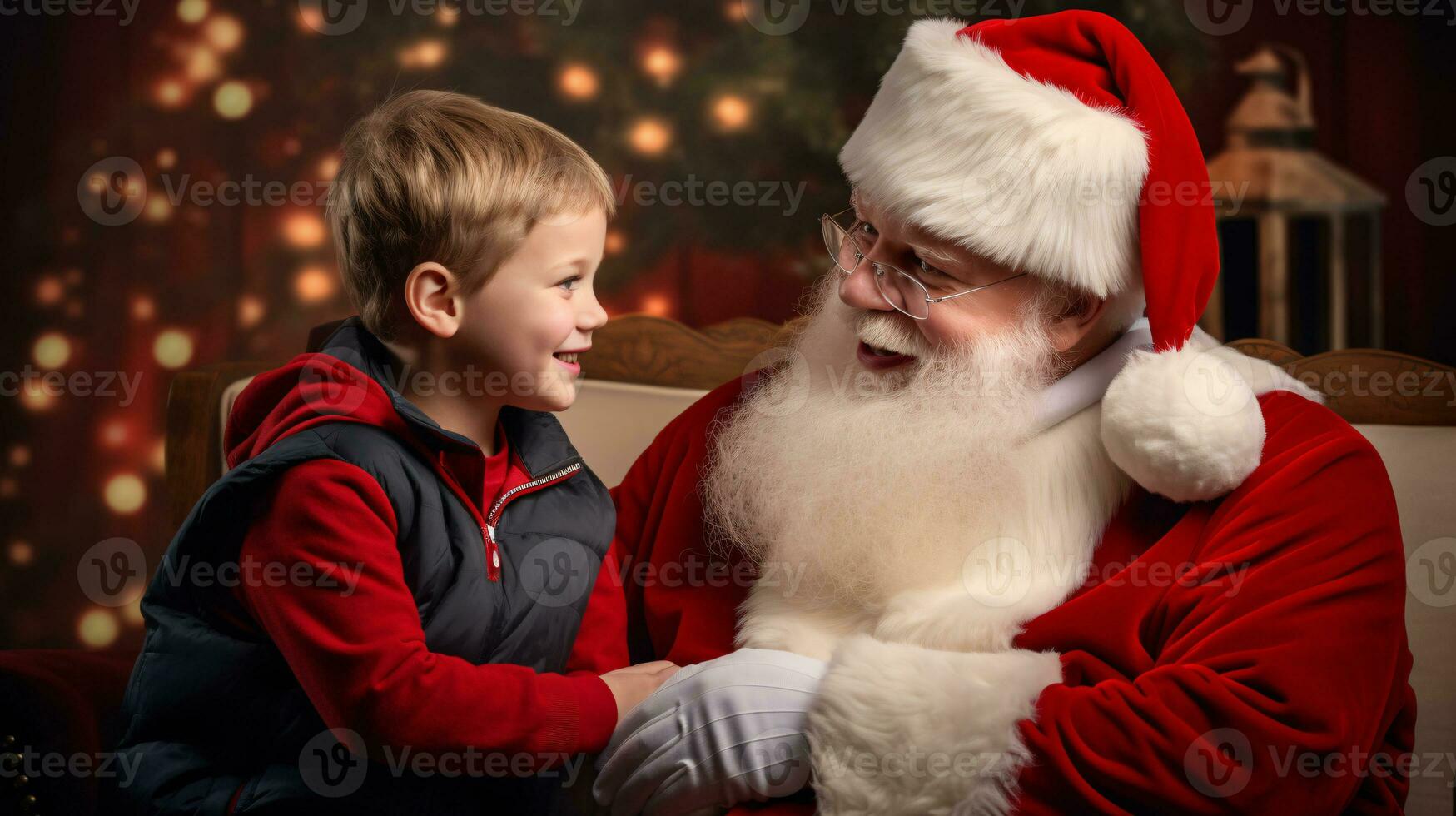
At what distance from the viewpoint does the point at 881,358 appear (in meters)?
1.56

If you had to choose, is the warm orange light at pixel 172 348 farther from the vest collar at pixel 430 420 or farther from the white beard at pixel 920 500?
the white beard at pixel 920 500

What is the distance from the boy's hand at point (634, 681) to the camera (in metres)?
1.44

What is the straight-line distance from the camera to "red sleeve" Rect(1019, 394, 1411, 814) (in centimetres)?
113

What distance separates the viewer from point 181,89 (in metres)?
2.93

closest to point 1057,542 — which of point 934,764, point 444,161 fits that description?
point 934,764

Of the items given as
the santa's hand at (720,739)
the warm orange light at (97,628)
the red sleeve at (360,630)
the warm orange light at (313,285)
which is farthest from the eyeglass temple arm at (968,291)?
the warm orange light at (97,628)

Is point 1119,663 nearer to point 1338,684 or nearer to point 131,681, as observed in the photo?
point 1338,684

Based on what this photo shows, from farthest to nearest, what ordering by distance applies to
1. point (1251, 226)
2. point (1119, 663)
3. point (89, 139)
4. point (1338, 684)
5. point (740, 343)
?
1. point (89, 139)
2. point (1251, 226)
3. point (740, 343)
4. point (1119, 663)
5. point (1338, 684)

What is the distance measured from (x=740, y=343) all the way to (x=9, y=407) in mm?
2096

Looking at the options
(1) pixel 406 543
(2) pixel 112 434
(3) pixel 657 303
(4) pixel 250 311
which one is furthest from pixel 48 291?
(1) pixel 406 543

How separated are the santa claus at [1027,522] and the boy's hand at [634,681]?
0.07m

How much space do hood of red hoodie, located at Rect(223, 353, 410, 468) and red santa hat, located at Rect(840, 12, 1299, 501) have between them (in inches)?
28.5

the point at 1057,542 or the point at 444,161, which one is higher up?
the point at 444,161

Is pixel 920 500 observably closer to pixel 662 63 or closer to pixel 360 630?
pixel 360 630
